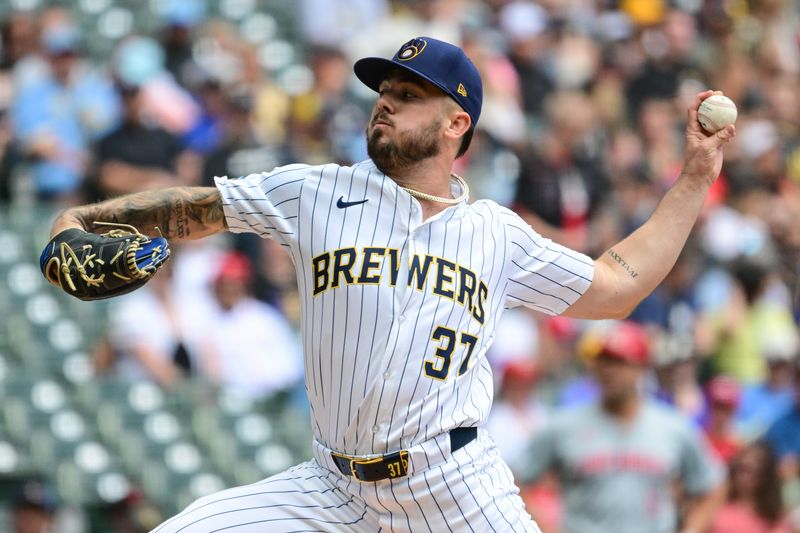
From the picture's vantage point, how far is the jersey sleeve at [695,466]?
6543 millimetres

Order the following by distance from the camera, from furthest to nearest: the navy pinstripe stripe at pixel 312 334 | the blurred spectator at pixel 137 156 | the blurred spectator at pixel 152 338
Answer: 1. the blurred spectator at pixel 137 156
2. the blurred spectator at pixel 152 338
3. the navy pinstripe stripe at pixel 312 334

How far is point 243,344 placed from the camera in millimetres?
8391

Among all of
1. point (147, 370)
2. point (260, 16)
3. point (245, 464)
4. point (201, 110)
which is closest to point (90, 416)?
point (147, 370)

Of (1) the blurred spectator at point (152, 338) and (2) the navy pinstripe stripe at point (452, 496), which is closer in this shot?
(2) the navy pinstripe stripe at point (452, 496)

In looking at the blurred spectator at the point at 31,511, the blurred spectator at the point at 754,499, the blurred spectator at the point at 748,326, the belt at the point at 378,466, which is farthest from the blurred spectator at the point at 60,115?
the belt at the point at 378,466

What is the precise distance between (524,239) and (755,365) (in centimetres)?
563

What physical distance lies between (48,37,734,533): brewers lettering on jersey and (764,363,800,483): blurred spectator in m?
3.48

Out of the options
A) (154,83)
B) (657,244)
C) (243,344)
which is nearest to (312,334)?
(657,244)

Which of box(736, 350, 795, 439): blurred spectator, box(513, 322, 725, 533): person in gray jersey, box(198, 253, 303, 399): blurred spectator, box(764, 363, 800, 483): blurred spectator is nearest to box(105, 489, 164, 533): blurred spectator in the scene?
box(198, 253, 303, 399): blurred spectator

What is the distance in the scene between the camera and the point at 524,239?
427 centimetres

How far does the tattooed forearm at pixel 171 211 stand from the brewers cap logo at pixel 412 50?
2.26ft

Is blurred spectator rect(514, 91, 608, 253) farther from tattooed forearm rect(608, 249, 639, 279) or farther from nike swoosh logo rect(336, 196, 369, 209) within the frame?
nike swoosh logo rect(336, 196, 369, 209)

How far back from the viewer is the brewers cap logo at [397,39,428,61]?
4.16 metres

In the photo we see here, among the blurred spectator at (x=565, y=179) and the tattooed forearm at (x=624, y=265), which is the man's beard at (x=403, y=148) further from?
the blurred spectator at (x=565, y=179)
